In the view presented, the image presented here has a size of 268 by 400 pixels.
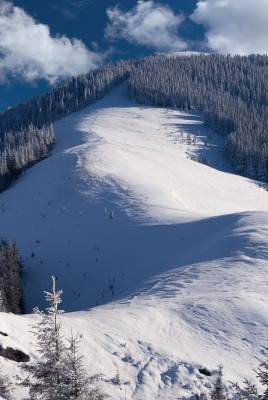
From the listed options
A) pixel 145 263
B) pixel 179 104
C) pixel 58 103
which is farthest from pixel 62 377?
pixel 58 103

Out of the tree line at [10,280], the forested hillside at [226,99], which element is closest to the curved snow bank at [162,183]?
the tree line at [10,280]

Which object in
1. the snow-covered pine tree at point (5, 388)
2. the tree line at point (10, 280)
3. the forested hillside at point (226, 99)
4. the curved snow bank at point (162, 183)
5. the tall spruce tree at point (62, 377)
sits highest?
the forested hillside at point (226, 99)

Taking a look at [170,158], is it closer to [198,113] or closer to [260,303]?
[260,303]

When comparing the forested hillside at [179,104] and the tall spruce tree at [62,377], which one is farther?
the forested hillside at [179,104]

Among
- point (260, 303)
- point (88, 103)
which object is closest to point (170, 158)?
point (260, 303)

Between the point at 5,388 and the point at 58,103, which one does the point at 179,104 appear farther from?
the point at 5,388

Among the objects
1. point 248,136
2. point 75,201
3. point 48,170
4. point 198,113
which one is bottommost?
point 75,201

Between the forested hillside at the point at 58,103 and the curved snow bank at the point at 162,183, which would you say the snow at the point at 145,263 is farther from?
the forested hillside at the point at 58,103
